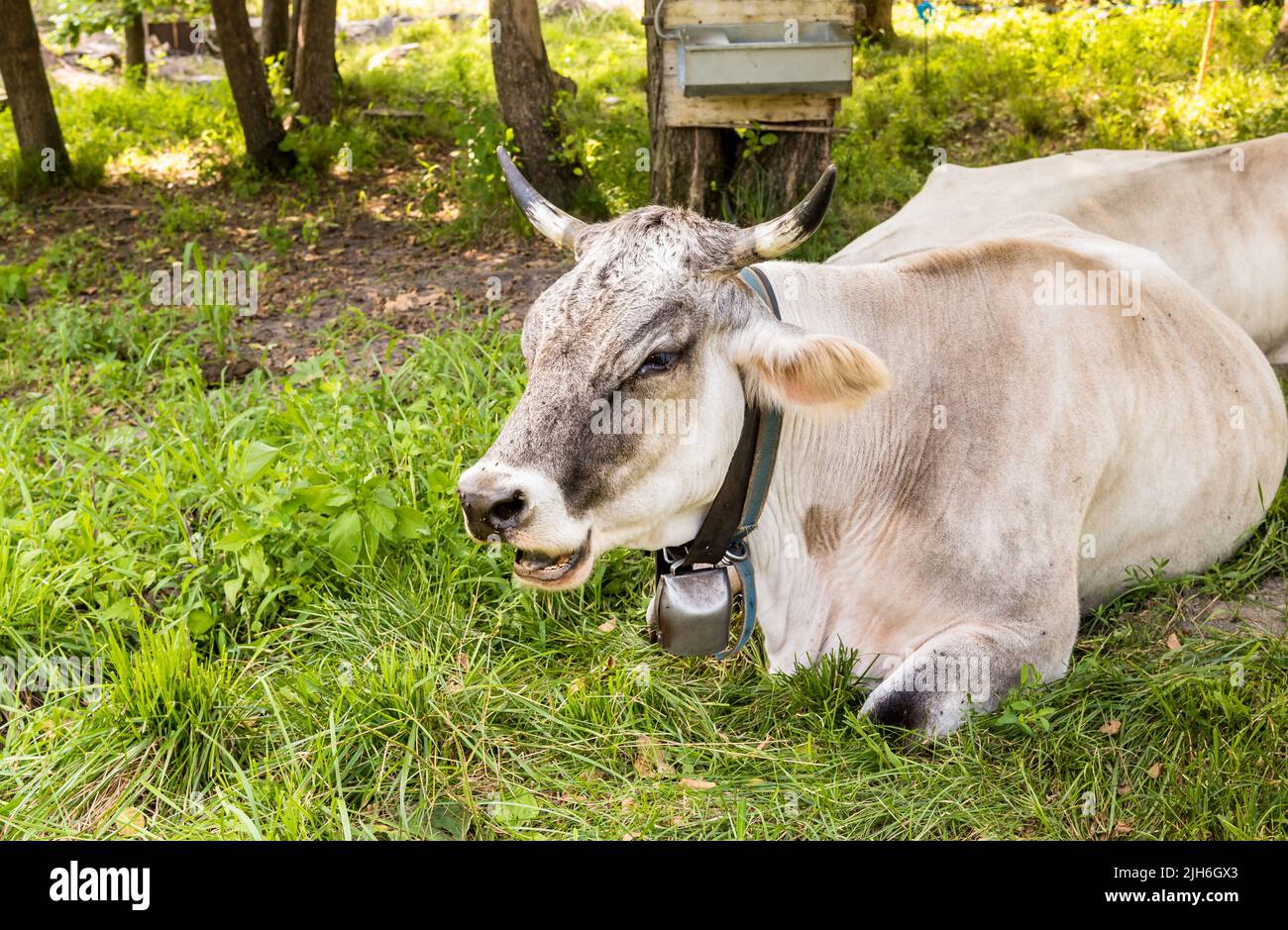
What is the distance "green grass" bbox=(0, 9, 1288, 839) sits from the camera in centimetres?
319

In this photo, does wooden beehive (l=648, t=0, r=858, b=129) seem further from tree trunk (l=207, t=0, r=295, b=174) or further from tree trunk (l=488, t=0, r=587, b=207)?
tree trunk (l=207, t=0, r=295, b=174)

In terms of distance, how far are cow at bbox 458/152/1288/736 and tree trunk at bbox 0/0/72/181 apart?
5958 millimetres

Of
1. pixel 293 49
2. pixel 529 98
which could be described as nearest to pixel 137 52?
pixel 293 49

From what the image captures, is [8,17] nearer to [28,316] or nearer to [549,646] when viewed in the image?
[28,316]

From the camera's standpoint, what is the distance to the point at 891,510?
11.9ft

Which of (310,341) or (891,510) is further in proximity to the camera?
(310,341)

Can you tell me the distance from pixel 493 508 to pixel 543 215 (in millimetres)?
1199

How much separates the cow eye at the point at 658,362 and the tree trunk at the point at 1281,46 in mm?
7968

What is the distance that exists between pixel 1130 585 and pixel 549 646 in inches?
78.8

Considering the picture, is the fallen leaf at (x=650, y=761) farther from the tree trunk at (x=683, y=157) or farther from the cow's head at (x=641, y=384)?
the tree trunk at (x=683, y=157)

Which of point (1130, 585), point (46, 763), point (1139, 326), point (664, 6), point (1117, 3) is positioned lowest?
point (46, 763)

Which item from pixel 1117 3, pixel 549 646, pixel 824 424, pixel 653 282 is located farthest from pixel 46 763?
pixel 1117 3

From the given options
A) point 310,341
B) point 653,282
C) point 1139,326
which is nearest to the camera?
point 653,282

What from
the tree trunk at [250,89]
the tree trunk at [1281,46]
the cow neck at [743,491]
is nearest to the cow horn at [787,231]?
the cow neck at [743,491]
